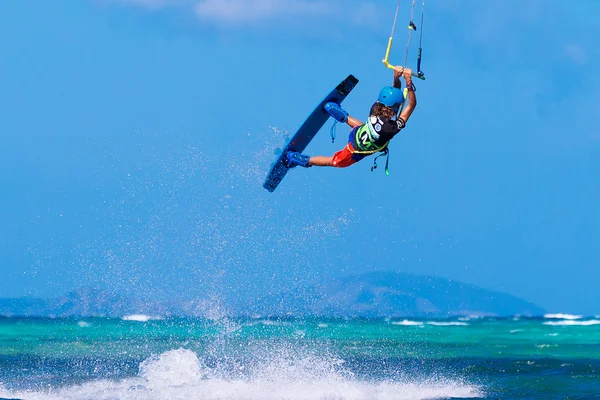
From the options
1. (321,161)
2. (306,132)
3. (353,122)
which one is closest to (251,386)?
(306,132)

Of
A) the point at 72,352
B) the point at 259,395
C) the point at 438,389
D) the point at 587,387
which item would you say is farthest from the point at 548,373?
the point at 72,352

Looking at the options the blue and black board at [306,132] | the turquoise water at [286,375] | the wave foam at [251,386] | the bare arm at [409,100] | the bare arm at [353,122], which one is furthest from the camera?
the turquoise water at [286,375]

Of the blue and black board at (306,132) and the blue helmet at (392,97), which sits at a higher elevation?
the blue and black board at (306,132)

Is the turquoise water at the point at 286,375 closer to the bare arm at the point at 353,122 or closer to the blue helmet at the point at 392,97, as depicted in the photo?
the bare arm at the point at 353,122

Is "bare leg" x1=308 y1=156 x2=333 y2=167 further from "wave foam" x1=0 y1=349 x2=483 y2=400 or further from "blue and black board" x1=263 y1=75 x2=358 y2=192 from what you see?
"wave foam" x1=0 y1=349 x2=483 y2=400

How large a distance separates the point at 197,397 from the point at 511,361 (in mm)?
11688

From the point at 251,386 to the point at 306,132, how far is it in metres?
5.06

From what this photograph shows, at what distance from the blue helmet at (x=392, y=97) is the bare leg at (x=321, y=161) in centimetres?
136

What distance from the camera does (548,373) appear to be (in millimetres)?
20984

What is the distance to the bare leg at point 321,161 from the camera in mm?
13239

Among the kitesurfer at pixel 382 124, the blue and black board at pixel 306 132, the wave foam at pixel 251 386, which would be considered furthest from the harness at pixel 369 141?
the wave foam at pixel 251 386

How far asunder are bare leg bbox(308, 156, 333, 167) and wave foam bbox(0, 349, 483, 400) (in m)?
4.57

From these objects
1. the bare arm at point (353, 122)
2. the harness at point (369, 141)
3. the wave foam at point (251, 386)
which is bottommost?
the wave foam at point (251, 386)

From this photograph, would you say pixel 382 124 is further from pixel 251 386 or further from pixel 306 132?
pixel 251 386
